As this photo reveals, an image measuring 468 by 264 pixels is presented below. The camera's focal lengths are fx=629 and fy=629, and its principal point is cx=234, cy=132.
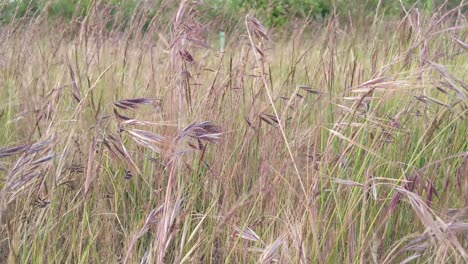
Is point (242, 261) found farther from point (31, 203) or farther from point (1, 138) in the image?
point (1, 138)

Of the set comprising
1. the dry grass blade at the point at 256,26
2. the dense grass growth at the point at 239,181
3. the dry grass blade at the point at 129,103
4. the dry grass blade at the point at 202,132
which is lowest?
the dense grass growth at the point at 239,181

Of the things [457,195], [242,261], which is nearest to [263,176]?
[242,261]

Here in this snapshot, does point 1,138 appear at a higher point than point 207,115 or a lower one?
lower

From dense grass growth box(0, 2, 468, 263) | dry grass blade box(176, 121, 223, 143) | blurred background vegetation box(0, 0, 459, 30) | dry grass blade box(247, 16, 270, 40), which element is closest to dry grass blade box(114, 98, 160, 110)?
dense grass growth box(0, 2, 468, 263)

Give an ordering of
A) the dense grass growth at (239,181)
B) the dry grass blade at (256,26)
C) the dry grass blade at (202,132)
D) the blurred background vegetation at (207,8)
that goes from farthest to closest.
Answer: the blurred background vegetation at (207,8)
the dry grass blade at (256,26)
the dense grass growth at (239,181)
the dry grass blade at (202,132)

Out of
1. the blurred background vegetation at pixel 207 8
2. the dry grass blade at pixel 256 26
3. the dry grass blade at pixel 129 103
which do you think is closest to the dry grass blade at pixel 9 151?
the dry grass blade at pixel 129 103

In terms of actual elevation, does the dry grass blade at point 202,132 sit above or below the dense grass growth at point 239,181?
above

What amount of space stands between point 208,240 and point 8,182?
51cm

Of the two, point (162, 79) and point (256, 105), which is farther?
point (162, 79)

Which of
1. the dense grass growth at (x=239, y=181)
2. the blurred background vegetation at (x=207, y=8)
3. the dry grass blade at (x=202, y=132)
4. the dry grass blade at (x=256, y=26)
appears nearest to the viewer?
the dry grass blade at (x=202, y=132)

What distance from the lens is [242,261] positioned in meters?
1.44

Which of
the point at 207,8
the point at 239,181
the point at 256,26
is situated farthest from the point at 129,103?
the point at 207,8

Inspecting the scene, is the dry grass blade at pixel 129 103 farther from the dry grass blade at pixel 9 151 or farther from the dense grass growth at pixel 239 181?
the dry grass blade at pixel 9 151

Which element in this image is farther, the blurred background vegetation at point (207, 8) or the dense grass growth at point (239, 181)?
the blurred background vegetation at point (207, 8)
